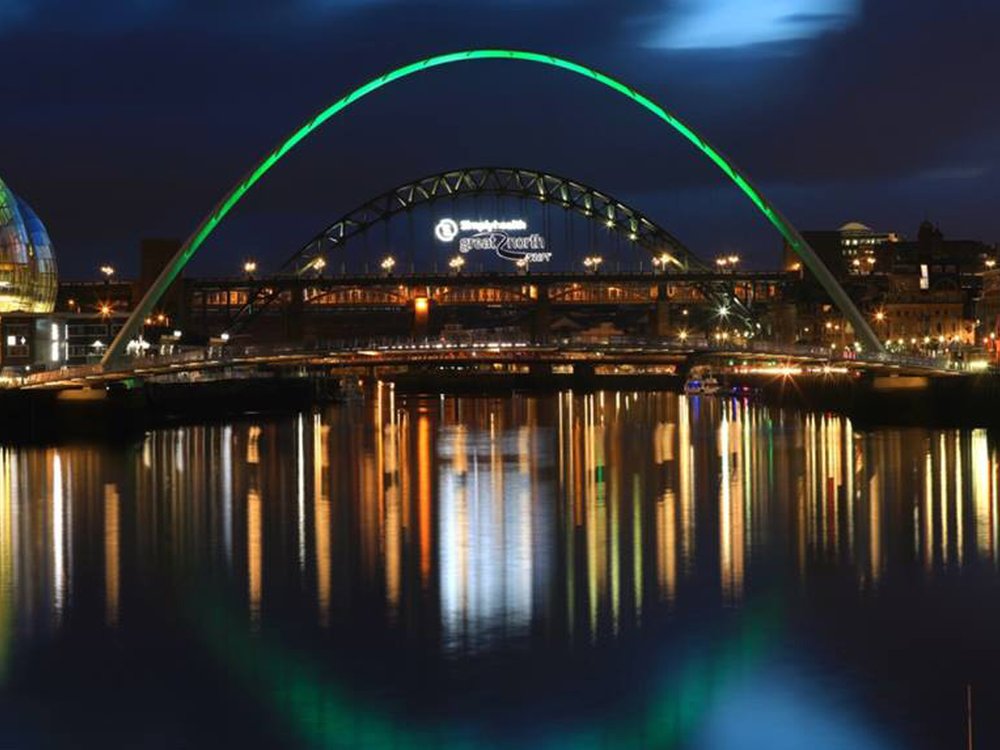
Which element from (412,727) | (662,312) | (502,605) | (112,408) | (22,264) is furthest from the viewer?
(662,312)

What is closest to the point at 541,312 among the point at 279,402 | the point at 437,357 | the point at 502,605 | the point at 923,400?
the point at 279,402

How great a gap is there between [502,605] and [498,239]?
122m

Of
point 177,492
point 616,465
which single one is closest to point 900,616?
point 177,492

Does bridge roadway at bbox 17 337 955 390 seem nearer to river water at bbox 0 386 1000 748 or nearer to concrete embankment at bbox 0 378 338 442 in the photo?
concrete embankment at bbox 0 378 338 442

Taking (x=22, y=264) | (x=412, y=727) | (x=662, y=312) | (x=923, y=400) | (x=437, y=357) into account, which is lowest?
(x=412, y=727)

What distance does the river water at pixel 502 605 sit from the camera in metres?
27.3

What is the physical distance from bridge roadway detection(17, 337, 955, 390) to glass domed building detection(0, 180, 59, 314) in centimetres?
815

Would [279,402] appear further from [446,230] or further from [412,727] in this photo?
[412,727]

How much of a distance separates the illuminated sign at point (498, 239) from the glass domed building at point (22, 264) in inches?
2092

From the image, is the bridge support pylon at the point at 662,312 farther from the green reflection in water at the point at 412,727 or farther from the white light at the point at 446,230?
the green reflection in water at the point at 412,727

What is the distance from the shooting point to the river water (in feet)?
89.6

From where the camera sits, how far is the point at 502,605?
117ft

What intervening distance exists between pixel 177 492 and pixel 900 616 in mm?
29423

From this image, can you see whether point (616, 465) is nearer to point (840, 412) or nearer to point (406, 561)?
point (406, 561)
